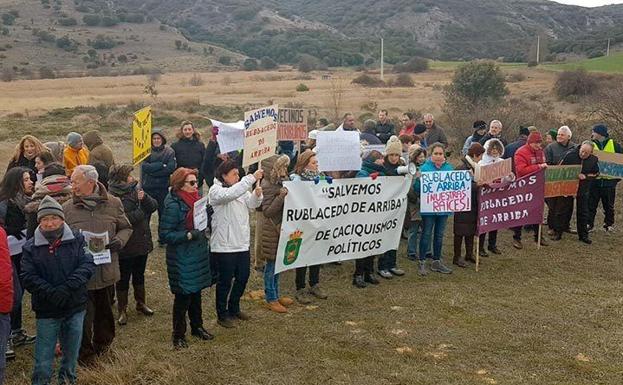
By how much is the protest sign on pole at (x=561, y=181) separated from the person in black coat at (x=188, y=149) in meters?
5.75

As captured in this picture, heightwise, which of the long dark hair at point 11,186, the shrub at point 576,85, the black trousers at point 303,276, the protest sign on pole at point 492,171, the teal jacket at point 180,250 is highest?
the shrub at point 576,85

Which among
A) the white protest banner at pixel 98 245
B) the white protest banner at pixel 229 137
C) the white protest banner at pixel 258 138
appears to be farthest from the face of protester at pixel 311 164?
the white protest banner at pixel 98 245

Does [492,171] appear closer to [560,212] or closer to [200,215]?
[560,212]

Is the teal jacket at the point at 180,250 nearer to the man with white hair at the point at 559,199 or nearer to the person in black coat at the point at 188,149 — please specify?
the person in black coat at the point at 188,149

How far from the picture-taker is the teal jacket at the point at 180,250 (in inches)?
227

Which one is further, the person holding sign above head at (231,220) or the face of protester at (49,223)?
the person holding sign above head at (231,220)

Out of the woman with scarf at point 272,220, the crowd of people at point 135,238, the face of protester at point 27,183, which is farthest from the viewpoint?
the woman with scarf at point 272,220

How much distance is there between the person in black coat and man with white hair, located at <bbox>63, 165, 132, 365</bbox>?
4.40 metres

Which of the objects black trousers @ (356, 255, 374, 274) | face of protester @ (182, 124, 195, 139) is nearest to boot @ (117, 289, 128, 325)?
black trousers @ (356, 255, 374, 274)

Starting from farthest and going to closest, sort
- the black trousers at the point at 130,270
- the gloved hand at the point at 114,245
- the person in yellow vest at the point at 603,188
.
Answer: the person in yellow vest at the point at 603,188 < the black trousers at the point at 130,270 < the gloved hand at the point at 114,245

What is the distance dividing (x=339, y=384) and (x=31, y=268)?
2.76 metres

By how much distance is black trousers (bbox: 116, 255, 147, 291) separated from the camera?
22.2 feet

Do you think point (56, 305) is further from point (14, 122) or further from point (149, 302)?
point (14, 122)

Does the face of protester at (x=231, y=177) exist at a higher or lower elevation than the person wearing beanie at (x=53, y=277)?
higher
